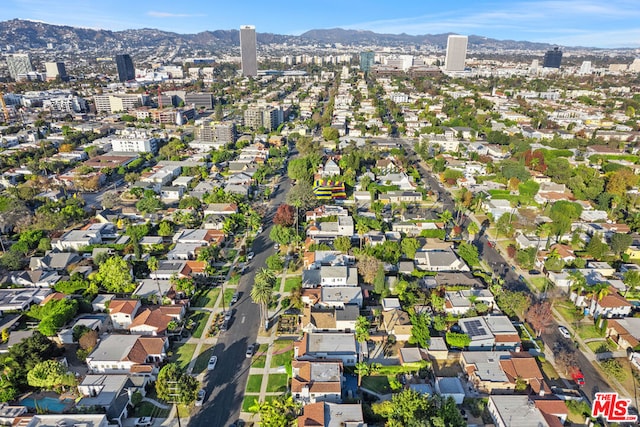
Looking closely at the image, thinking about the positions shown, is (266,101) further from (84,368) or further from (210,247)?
(84,368)

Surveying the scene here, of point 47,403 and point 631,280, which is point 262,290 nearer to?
point 47,403

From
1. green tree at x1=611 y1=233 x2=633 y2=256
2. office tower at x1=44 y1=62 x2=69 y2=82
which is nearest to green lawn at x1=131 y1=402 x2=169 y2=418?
green tree at x1=611 y1=233 x2=633 y2=256

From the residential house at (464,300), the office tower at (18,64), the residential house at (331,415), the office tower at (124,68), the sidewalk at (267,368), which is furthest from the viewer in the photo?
the office tower at (124,68)

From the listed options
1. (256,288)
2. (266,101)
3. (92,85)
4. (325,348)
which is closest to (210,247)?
(256,288)


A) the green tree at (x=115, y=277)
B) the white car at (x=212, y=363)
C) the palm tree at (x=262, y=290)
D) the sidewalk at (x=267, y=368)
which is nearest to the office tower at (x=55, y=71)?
the green tree at (x=115, y=277)

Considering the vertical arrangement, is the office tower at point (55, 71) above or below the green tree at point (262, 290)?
above

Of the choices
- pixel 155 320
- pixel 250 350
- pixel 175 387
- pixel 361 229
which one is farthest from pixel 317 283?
pixel 175 387

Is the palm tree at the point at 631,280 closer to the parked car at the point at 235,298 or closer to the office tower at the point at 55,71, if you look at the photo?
the parked car at the point at 235,298
